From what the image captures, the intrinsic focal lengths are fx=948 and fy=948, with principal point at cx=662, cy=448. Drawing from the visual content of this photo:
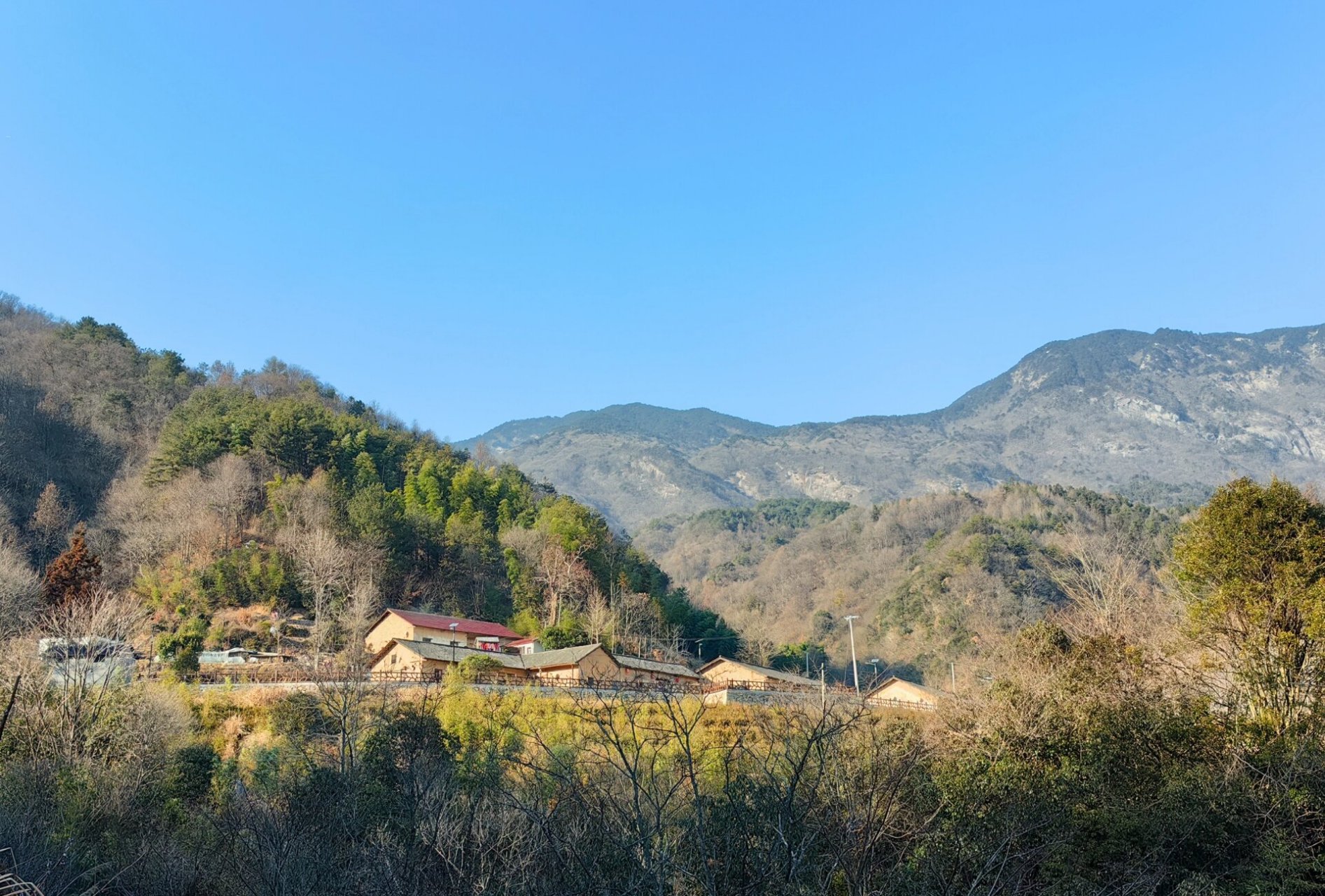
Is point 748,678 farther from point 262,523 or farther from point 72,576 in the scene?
point 72,576

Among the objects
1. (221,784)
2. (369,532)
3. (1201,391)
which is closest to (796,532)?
(369,532)

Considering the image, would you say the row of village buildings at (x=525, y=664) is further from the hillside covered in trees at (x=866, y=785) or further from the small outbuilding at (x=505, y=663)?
the hillside covered in trees at (x=866, y=785)

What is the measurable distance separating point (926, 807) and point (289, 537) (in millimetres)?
32486

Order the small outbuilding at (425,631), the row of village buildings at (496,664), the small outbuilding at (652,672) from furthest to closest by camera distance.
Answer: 1. the small outbuilding at (425,631)
2. the small outbuilding at (652,672)
3. the row of village buildings at (496,664)

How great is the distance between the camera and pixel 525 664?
33906 mm

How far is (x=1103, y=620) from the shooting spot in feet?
75.5

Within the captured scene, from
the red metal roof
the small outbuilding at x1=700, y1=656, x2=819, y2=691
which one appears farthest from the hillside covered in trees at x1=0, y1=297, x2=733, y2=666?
the small outbuilding at x1=700, y1=656, x2=819, y2=691

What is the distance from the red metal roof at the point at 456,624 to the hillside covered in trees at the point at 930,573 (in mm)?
16537

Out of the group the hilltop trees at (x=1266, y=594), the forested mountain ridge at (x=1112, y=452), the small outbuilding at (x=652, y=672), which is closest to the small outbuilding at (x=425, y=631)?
the small outbuilding at (x=652, y=672)

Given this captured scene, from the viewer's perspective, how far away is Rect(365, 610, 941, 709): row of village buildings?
105 feet

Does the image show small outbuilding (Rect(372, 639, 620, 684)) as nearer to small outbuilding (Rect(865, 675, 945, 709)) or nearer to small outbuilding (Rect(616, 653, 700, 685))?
small outbuilding (Rect(616, 653, 700, 685))

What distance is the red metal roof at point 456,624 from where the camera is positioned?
36.2m

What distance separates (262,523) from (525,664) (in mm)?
16488

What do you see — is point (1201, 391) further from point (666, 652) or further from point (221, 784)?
A: point (221, 784)
